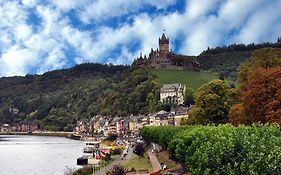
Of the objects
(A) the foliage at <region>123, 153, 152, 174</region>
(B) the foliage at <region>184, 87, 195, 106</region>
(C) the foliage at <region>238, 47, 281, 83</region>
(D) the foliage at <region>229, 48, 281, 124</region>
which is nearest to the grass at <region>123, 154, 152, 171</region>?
(A) the foliage at <region>123, 153, 152, 174</region>

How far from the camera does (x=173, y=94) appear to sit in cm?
18938

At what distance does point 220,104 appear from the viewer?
76438 millimetres

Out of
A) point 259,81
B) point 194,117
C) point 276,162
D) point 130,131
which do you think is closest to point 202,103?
point 194,117

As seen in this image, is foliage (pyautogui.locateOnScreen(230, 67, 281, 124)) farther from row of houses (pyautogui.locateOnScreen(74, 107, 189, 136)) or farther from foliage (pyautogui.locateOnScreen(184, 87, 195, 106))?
foliage (pyautogui.locateOnScreen(184, 87, 195, 106))

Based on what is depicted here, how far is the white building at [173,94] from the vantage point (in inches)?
7411

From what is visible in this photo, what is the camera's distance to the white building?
18825 cm

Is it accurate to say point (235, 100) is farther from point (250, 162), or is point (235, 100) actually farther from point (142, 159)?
point (250, 162)

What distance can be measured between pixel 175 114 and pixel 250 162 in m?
138

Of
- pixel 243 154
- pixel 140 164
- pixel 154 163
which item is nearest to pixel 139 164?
pixel 140 164

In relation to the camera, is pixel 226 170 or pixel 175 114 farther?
pixel 175 114

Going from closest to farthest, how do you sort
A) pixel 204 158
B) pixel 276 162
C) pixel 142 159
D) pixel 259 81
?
pixel 276 162, pixel 204 158, pixel 259 81, pixel 142 159

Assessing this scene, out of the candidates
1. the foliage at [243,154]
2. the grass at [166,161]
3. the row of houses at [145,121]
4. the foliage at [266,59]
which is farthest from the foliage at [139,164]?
the row of houses at [145,121]

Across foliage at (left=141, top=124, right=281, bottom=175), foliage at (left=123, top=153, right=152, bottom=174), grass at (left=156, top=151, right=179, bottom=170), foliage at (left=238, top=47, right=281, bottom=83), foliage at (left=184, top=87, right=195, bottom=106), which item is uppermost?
foliage at (left=184, top=87, right=195, bottom=106)

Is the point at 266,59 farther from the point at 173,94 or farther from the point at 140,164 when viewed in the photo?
the point at 173,94
